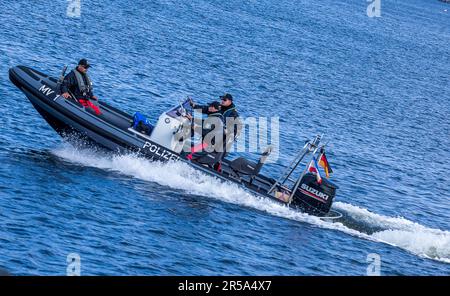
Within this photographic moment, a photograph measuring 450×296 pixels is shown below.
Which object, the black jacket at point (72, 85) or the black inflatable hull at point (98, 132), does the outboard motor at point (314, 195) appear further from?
the black jacket at point (72, 85)

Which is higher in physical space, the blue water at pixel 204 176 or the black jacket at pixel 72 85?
the black jacket at pixel 72 85

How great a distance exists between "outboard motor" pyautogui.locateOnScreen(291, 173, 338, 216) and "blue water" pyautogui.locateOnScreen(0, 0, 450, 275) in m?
0.34

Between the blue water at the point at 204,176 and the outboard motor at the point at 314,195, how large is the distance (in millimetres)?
340

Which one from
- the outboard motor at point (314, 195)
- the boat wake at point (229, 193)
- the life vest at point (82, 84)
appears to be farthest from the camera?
the life vest at point (82, 84)

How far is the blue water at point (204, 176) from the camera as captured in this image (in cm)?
1658

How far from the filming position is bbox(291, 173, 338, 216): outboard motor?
19.5 meters

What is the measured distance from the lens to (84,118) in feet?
64.8

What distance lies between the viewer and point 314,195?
19641 mm

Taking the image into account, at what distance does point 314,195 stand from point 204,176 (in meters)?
2.76

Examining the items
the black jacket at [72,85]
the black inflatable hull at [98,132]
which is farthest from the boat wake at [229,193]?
the black jacket at [72,85]

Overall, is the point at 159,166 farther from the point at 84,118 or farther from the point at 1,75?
the point at 1,75

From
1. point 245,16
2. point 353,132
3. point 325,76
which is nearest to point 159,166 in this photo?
point 353,132

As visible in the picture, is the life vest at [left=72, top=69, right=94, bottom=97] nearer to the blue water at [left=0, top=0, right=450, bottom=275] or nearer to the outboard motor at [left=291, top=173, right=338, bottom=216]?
the blue water at [left=0, top=0, right=450, bottom=275]
